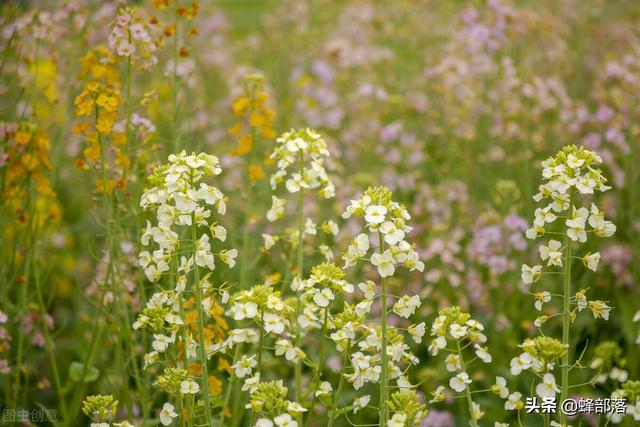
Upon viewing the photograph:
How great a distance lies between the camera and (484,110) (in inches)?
189

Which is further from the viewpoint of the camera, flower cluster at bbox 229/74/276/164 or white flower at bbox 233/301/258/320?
flower cluster at bbox 229/74/276/164

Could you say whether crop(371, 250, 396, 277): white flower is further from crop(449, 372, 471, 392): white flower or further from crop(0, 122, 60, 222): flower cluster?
crop(0, 122, 60, 222): flower cluster

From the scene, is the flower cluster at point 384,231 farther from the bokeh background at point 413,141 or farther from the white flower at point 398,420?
the bokeh background at point 413,141

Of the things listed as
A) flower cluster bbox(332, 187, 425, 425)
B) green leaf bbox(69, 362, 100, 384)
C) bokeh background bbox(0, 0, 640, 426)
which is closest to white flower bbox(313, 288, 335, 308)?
flower cluster bbox(332, 187, 425, 425)

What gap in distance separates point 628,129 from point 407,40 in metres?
2.14

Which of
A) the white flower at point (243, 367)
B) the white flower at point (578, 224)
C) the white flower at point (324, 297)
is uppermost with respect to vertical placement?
the white flower at point (578, 224)

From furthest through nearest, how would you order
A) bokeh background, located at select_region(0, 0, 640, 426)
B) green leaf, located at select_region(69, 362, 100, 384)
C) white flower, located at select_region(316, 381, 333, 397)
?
bokeh background, located at select_region(0, 0, 640, 426) → green leaf, located at select_region(69, 362, 100, 384) → white flower, located at select_region(316, 381, 333, 397)

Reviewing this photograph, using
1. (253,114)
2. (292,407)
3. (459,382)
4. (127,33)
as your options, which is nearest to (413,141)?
(253,114)

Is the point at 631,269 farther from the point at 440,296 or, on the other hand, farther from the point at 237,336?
the point at 237,336

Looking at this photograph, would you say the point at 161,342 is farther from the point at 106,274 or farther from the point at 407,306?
the point at 106,274

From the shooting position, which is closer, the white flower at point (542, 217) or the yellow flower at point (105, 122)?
the white flower at point (542, 217)

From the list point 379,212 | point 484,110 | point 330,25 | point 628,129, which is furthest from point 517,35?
point 379,212

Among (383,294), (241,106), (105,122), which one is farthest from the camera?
(241,106)

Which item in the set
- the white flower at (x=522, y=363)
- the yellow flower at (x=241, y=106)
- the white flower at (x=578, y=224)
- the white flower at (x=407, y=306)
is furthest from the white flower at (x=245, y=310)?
the yellow flower at (x=241, y=106)
